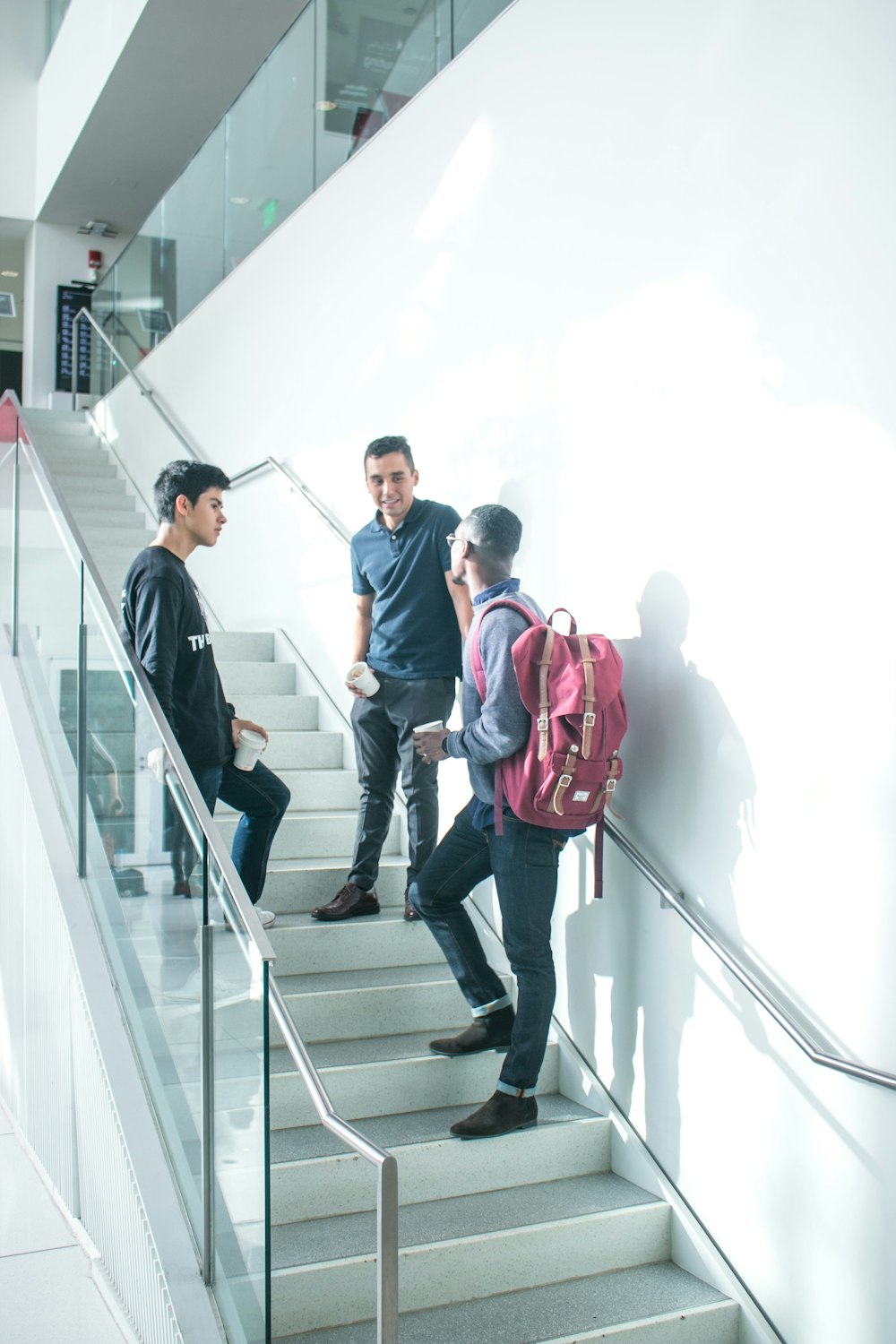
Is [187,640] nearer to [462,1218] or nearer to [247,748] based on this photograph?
[247,748]

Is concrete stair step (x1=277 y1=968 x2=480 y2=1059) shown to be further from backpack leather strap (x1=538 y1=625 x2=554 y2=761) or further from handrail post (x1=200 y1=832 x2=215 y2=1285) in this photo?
backpack leather strap (x1=538 y1=625 x2=554 y2=761)

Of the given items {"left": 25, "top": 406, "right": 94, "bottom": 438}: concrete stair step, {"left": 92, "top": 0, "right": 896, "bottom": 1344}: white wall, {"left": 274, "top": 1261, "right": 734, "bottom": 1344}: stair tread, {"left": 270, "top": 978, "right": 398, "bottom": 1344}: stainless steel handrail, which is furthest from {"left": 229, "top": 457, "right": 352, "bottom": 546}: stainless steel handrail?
{"left": 25, "top": 406, "right": 94, "bottom": 438}: concrete stair step

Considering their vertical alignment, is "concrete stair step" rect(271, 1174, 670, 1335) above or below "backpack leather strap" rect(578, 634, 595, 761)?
below

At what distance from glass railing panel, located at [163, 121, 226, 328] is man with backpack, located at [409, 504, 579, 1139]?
4615 millimetres

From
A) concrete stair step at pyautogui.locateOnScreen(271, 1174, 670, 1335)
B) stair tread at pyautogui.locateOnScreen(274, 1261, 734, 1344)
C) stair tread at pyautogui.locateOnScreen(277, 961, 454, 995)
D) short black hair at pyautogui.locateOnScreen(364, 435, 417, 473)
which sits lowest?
stair tread at pyautogui.locateOnScreen(274, 1261, 734, 1344)

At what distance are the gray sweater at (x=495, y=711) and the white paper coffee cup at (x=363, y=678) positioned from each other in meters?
0.70

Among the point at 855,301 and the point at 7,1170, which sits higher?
the point at 855,301

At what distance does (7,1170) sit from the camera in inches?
163

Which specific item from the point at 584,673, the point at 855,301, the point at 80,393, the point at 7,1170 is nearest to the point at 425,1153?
the point at 584,673

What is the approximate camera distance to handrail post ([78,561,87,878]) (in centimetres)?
363

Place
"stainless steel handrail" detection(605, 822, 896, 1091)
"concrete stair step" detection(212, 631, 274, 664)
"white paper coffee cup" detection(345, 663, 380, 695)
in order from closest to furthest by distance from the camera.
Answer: "stainless steel handrail" detection(605, 822, 896, 1091) < "white paper coffee cup" detection(345, 663, 380, 695) < "concrete stair step" detection(212, 631, 274, 664)

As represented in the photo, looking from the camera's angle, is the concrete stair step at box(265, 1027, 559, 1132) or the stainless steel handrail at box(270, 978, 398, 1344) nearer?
the stainless steel handrail at box(270, 978, 398, 1344)

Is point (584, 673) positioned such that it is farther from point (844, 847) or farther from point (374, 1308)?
point (374, 1308)

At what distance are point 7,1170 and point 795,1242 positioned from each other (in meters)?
2.79
